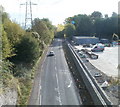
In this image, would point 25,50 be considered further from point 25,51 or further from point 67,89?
point 67,89

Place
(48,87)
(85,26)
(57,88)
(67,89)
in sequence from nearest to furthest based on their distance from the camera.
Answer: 1. (67,89)
2. (57,88)
3. (48,87)
4. (85,26)

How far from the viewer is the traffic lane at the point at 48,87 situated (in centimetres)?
1206

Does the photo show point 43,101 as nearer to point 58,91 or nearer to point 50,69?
point 58,91

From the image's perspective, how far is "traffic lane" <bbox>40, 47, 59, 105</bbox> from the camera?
1206 centimetres

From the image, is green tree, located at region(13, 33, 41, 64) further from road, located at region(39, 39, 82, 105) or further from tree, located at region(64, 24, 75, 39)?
tree, located at region(64, 24, 75, 39)

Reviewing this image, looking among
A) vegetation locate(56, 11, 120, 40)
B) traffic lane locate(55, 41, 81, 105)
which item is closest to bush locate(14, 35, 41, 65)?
traffic lane locate(55, 41, 81, 105)

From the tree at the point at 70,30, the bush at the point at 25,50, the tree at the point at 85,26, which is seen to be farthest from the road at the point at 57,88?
the tree at the point at 85,26

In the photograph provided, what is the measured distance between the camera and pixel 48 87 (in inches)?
569

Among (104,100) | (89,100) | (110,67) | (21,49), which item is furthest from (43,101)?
(110,67)

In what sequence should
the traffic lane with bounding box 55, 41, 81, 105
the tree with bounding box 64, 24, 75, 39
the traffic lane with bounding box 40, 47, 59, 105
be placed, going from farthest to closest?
the tree with bounding box 64, 24, 75, 39 < the traffic lane with bounding box 40, 47, 59, 105 < the traffic lane with bounding box 55, 41, 81, 105


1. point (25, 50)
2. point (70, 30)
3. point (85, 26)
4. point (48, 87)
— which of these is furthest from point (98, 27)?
point (48, 87)

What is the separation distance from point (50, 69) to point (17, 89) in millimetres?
8786

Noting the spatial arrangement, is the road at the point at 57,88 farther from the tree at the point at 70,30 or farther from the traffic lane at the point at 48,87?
the tree at the point at 70,30

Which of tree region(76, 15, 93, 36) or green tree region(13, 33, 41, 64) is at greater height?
tree region(76, 15, 93, 36)
